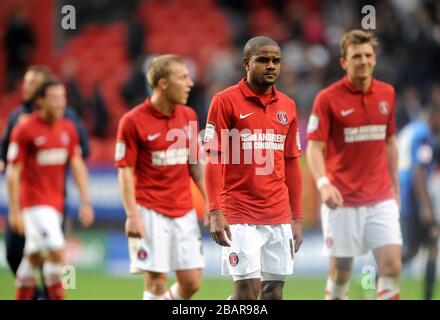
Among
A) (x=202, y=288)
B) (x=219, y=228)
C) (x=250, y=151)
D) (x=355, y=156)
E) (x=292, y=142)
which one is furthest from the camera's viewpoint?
(x=202, y=288)

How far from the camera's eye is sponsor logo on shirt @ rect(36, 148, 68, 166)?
1010 centimetres

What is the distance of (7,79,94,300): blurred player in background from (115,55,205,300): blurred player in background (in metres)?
1.37

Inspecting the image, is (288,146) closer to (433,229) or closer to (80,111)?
(433,229)

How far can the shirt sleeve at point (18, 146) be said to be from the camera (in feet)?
32.5

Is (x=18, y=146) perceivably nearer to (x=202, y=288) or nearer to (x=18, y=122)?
(x=18, y=122)

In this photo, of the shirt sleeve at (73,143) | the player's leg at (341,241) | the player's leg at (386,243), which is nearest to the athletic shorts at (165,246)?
the player's leg at (341,241)

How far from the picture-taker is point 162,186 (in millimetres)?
8664

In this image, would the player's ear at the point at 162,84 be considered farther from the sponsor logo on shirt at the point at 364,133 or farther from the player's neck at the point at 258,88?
the sponsor logo on shirt at the point at 364,133

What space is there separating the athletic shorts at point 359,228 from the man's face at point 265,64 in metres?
2.02

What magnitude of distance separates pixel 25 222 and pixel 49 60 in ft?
36.4

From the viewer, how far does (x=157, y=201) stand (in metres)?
8.66

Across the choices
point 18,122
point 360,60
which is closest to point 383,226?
point 360,60

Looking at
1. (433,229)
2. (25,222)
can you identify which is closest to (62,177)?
(25,222)

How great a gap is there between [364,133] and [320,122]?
41cm
